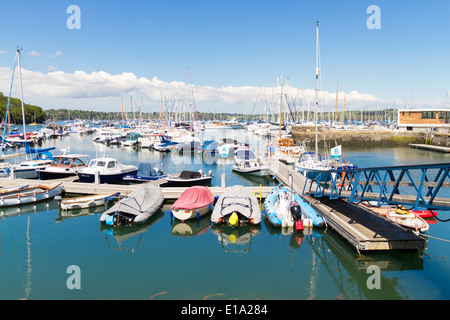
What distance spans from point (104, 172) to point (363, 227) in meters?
25.2

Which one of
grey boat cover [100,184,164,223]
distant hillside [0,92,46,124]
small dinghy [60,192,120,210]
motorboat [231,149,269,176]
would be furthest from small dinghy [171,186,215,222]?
distant hillside [0,92,46,124]

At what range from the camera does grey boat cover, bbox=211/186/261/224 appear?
2025 centimetres

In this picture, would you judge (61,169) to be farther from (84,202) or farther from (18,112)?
(18,112)

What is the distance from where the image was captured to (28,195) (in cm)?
2497

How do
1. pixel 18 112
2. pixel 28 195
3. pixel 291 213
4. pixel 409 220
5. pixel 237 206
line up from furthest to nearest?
pixel 18 112 → pixel 28 195 → pixel 237 206 → pixel 291 213 → pixel 409 220

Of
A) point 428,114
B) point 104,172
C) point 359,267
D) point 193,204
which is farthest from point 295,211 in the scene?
point 428,114

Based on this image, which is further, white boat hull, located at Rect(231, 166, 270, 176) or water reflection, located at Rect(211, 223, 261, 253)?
white boat hull, located at Rect(231, 166, 270, 176)

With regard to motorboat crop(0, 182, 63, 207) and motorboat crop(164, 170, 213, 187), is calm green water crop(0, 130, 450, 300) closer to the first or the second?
motorboat crop(0, 182, 63, 207)

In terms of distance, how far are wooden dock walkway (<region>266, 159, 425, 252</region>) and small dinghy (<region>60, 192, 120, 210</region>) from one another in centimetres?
1677

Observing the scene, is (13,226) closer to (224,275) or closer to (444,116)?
(224,275)

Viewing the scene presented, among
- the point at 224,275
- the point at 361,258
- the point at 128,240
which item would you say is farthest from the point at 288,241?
the point at 128,240
